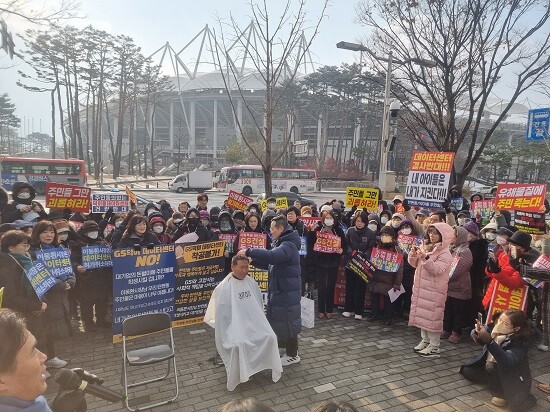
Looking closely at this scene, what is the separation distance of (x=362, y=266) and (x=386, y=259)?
16.4 inches

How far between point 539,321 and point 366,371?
2.99 m

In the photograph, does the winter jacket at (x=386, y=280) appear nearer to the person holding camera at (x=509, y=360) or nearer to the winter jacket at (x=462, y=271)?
the winter jacket at (x=462, y=271)

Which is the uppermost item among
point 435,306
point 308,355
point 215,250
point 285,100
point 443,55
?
point 285,100

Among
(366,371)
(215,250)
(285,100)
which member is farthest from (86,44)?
(366,371)

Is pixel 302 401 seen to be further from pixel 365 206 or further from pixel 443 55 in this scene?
pixel 443 55

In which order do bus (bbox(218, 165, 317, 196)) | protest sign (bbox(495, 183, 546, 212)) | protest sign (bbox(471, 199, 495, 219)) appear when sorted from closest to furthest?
protest sign (bbox(495, 183, 546, 212)) → protest sign (bbox(471, 199, 495, 219)) → bus (bbox(218, 165, 317, 196))

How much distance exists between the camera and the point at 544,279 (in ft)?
14.8

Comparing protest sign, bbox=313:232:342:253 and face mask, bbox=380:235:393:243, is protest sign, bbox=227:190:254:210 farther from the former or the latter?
face mask, bbox=380:235:393:243

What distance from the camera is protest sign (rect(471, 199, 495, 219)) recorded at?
8.98m

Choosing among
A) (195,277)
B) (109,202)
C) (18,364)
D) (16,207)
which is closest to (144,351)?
(195,277)

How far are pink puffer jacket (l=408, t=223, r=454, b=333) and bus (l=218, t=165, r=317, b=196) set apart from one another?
3109 cm

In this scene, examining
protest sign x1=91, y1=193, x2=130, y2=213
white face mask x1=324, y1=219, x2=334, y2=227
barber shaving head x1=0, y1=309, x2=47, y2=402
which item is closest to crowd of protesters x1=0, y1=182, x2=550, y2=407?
white face mask x1=324, y1=219, x2=334, y2=227

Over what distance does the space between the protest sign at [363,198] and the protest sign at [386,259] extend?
259 cm

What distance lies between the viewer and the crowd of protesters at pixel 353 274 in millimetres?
4266
